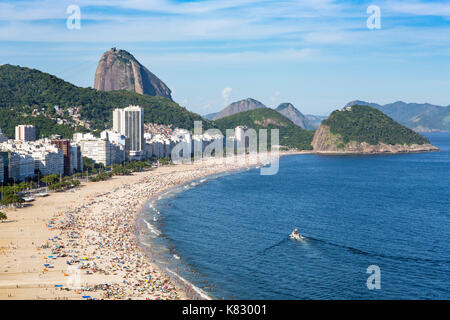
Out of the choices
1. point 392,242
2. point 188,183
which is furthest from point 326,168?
point 392,242

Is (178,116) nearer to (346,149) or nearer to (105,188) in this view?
(346,149)

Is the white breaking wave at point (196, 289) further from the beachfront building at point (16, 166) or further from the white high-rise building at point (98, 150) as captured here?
the white high-rise building at point (98, 150)

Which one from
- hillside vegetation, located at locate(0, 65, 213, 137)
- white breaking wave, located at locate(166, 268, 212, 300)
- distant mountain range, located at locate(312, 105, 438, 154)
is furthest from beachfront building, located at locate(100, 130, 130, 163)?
distant mountain range, located at locate(312, 105, 438, 154)

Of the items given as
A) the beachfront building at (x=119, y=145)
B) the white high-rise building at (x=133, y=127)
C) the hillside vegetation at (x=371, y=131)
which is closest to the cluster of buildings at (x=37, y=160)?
the beachfront building at (x=119, y=145)

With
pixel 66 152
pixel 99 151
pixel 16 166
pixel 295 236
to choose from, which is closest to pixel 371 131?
pixel 99 151

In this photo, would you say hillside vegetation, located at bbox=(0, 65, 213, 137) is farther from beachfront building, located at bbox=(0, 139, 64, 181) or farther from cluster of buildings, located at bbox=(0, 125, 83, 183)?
beachfront building, located at bbox=(0, 139, 64, 181)

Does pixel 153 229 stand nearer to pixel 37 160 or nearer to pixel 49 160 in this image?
pixel 49 160
